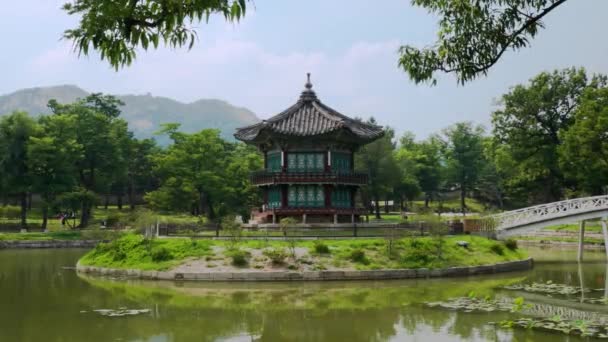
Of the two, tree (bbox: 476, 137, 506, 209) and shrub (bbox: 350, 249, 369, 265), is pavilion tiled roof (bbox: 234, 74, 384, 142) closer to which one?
shrub (bbox: 350, 249, 369, 265)

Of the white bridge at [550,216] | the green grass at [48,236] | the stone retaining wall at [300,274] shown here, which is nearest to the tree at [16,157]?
the green grass at [48,236]

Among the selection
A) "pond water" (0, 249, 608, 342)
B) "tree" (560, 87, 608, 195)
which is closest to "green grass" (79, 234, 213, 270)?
"pond water" (0, 249, 608, 342)

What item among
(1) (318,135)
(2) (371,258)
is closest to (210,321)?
(2) (371,258)

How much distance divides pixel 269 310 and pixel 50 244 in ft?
119

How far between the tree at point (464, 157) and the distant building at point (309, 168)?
1609 inches

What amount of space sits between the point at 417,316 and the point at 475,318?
1806 millimetres

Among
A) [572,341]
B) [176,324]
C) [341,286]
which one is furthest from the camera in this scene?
[341,286]

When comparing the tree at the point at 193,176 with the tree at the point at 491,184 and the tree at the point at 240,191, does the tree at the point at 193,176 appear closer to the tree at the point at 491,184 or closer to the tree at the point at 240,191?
the tree at the point at 240,191

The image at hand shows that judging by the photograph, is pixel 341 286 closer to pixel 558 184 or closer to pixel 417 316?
pixel 417 316

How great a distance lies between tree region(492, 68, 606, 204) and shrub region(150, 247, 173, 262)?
37.9 metres

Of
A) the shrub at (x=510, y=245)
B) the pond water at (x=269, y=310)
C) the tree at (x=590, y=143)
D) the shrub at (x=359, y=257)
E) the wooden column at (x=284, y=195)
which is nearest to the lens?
the pond water at (x=269, y=310)

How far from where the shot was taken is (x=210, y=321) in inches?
694

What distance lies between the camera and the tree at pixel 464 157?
80.5 metres

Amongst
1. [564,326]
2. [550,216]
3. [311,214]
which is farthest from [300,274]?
Result: [550,216]
